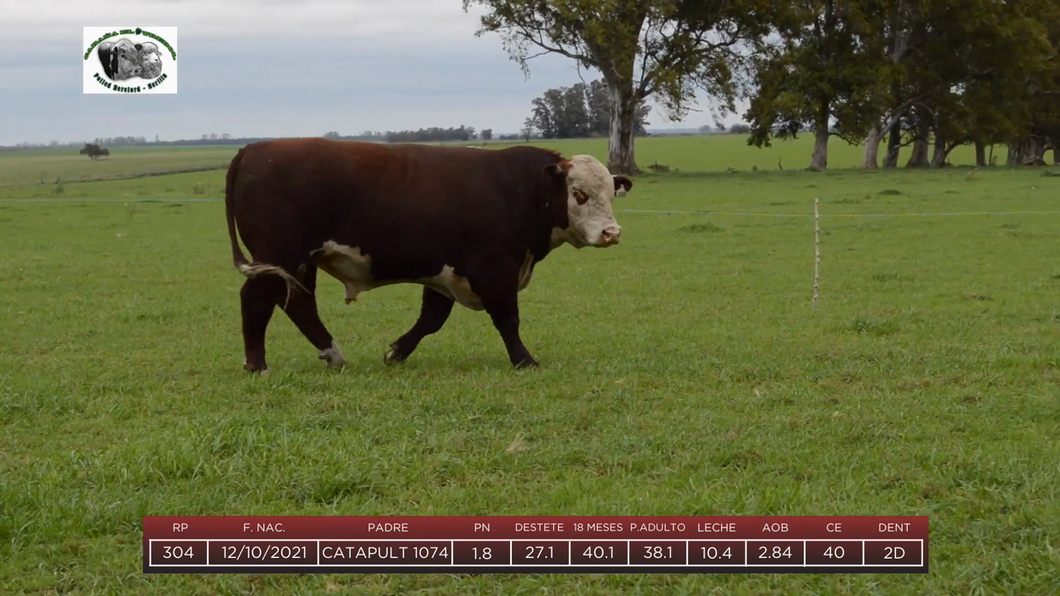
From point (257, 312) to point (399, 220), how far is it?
1182 millimetres

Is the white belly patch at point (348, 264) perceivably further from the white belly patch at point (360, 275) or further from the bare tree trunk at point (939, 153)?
the bare tree trunk at point (939, 153)

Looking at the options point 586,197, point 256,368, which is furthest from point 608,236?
point 256,368

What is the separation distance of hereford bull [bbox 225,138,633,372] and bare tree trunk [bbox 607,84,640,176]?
108ft

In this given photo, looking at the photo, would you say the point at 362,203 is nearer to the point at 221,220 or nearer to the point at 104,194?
the point at 221,220

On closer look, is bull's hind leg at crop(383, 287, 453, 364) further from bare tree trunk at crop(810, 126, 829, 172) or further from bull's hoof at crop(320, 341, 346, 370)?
bare tree trunk at crop(810, 126, 829, 172)

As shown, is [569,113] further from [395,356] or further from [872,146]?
[395,356]

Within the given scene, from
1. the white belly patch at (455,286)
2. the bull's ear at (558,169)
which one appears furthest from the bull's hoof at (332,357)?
the bull's ear at (558,169)

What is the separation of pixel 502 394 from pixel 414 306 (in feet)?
17.6

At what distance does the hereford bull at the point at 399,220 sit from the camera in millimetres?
7953

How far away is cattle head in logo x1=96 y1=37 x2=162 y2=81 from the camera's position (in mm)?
19141

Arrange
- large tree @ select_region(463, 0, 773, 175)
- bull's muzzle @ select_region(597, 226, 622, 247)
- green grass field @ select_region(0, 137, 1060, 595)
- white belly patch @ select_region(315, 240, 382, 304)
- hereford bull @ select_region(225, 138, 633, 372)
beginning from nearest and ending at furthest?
green grass field @ select_region(0, 137, 1060, 595) → hereford bull @ select_region(225, 138, 633, 372) → white belly patch @ select_region(315, 240, 382, 304) → bull's muzzle @ select_region(597, 226, 622, 247) → large tree @ select_region(463, 0, 773, 175)

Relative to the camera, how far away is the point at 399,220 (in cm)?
807

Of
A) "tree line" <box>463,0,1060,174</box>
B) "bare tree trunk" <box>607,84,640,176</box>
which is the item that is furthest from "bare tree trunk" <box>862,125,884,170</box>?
"bare tree trunk" <box>607,84,640,176</box>

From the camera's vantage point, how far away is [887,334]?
31.3 feet
